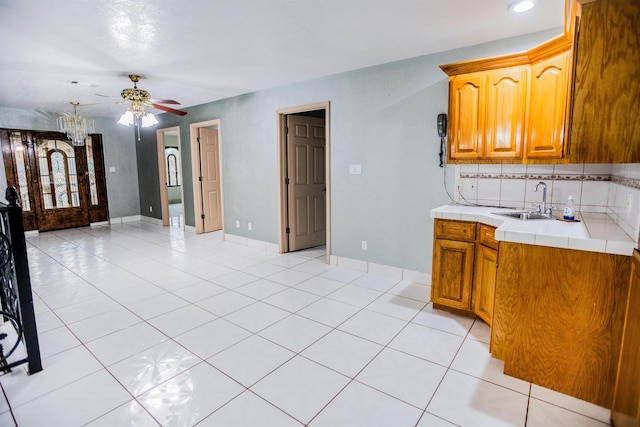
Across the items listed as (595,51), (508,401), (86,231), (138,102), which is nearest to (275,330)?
(508,401)

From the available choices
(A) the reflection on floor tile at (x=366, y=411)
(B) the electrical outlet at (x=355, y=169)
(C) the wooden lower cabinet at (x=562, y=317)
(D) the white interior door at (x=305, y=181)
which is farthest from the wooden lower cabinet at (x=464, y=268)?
(D) the white interior door at (x=305, y=181)

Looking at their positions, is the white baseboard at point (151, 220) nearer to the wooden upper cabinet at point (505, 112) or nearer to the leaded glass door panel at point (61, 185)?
the leaded glass door panel at point (61, 185)

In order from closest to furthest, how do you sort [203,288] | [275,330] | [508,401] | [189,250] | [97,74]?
1. [508,401]
2. [275,330]
3. [203,288]
4. [97,74]
5. [189,250]

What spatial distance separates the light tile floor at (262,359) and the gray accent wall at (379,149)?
52 centimetres

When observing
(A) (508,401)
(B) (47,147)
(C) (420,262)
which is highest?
(B) (47,147)

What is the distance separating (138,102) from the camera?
395cm

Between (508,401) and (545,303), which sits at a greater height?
(545,303)

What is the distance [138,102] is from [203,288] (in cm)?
236

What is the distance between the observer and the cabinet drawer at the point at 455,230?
2.71m

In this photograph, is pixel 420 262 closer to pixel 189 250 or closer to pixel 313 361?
pixel 313 361

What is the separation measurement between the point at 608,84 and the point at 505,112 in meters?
0.96

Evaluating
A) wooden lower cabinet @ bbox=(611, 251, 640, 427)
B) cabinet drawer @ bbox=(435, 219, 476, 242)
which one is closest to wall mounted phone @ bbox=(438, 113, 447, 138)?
cabinet drawer @ bbox=(435, 219, 476, 242)

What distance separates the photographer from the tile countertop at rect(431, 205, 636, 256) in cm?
172

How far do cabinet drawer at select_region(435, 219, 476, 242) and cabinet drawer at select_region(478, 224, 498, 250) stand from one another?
59 millimetres
